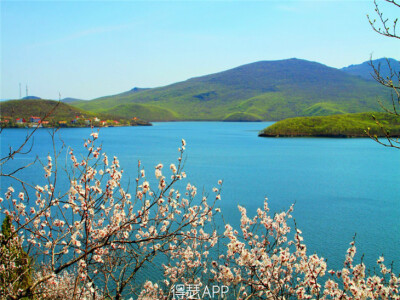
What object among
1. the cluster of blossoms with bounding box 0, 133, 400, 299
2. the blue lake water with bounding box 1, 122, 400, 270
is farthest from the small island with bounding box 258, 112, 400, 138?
the cluster of blossoms with bounding box 0, 133, 400, 299

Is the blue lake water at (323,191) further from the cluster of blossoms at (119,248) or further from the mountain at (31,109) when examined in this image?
the mountain at (31,109)

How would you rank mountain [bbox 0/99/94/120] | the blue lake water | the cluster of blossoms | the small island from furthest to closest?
mountain [bbox 0/99/94/120]
the small island
the blue lake water
the cluster of blossoms

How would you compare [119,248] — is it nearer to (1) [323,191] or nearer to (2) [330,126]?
(1) [323,191]

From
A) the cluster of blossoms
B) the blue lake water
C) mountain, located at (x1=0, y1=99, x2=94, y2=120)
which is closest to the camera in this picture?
the cluster of blossoms

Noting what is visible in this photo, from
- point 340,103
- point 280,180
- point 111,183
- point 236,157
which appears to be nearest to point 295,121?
point 236,157

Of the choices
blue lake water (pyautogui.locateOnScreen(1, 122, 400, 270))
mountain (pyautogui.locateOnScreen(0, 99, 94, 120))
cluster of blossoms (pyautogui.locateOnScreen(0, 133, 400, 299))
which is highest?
mountain (pyautogui.locateOnScreen(0, 99, 94, 120))

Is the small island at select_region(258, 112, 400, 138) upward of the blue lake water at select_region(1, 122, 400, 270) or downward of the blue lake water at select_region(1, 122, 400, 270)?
upward

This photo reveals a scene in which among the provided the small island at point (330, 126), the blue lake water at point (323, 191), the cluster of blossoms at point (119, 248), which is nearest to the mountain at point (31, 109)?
the small island at point (330, 126)

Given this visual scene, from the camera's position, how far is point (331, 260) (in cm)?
1062

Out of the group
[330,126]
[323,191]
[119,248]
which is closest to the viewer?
[119,248]

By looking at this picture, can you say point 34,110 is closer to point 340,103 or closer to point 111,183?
point 111,183

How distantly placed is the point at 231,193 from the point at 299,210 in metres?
4.12

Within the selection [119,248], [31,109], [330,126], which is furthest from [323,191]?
[31,109]

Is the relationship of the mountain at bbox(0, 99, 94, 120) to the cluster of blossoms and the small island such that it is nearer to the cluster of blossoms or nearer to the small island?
the small island
